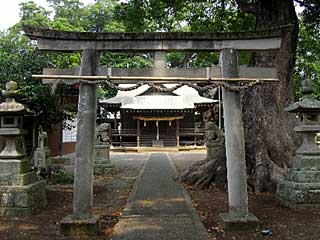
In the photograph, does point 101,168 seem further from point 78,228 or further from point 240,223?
point 240,223

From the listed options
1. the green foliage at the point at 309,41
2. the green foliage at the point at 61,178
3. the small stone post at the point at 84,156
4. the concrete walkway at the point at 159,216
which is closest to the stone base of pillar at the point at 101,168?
the green foliage at the point at 61,178

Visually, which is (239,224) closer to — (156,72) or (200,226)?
(200,226)

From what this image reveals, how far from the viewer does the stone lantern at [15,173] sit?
857cm

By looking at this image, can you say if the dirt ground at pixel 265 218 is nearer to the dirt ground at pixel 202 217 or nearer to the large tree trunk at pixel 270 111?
the dirt ground at pixel 202 217

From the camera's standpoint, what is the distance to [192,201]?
10.4 m

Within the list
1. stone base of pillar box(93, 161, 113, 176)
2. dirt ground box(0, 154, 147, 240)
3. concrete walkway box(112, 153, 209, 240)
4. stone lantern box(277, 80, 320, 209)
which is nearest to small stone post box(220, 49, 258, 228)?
concrete walkway box(112, 153, 209, 240)

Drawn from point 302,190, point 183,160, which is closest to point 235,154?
point 302,190

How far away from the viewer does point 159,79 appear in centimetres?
740

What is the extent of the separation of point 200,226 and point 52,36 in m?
4.65

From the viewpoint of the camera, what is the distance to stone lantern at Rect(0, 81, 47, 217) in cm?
857

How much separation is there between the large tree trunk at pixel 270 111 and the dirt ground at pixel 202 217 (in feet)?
3.65

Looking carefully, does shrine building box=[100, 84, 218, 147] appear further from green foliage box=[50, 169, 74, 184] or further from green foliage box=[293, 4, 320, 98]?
green foliage box=[50, 169, 74, 184]

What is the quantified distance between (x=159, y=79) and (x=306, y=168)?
4.61 metres

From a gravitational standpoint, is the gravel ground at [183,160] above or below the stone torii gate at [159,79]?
below
